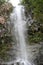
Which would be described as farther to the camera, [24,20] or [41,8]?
[24,20]

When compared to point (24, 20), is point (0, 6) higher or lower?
higher

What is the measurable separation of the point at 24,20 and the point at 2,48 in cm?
200

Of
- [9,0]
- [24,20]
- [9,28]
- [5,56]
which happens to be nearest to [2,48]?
[5,56]

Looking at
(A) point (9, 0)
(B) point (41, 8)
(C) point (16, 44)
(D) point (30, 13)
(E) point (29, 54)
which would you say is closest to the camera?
(B) point (41, 8)

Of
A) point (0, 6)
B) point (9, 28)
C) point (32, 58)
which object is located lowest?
point (32, 58)

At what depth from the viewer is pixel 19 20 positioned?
10414 mm

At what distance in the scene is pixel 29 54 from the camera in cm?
888

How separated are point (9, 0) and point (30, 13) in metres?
1.56

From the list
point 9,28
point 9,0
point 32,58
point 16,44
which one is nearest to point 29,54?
point 32,58

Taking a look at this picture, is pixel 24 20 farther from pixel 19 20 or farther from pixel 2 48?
pixel 2 48

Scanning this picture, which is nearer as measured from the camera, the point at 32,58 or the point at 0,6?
the point at 32,58

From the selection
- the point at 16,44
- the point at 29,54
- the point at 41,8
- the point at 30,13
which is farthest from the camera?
the point at 30,13

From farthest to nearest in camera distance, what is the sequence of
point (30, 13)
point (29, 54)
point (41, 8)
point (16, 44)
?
1. point (30, 13)
2. point (16, 44)
3. point (29, 54)
4. point (41, 8)

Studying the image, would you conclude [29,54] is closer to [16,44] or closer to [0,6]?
[16,44]
